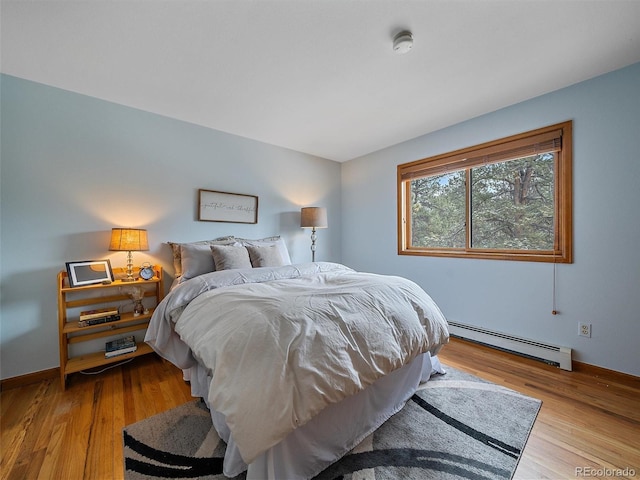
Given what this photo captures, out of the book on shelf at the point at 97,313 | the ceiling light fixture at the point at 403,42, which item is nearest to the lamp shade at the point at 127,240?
the book on shelf at the point at 97,313

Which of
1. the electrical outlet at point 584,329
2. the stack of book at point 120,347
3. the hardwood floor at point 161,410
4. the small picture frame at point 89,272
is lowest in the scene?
the hardwood floor at point 161,410

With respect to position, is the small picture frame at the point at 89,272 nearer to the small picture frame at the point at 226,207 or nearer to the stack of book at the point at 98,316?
the stack of book at the point at 98,316

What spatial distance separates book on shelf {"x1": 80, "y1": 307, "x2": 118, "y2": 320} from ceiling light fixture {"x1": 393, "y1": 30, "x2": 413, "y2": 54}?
2.91 meters

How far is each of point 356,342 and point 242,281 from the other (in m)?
1.06

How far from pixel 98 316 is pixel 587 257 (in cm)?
401

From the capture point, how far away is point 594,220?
81.5 inches

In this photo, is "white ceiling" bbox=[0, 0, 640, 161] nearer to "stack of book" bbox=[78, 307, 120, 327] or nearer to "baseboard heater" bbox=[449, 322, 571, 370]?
"stack of book" bbox=[78, 307, 120, 327]

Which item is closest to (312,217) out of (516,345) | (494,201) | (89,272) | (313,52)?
(313,52)

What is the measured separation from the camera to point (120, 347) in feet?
7.14

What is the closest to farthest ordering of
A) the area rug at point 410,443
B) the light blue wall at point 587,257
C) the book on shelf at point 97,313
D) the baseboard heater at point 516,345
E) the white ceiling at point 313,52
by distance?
the area rug at point 410,443 → the white ceiling at point 313,52 → the light blue wall at point 587,257 → the book on shelf at point 97,313 → the baseboard heater at point 516,345

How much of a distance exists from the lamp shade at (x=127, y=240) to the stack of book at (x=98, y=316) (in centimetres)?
52

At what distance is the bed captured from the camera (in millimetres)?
989

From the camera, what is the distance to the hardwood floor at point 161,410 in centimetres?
126

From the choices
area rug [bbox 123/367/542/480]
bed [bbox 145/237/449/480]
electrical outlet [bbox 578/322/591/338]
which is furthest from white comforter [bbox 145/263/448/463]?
electrical outlet [bbox 578/322/591/338]
